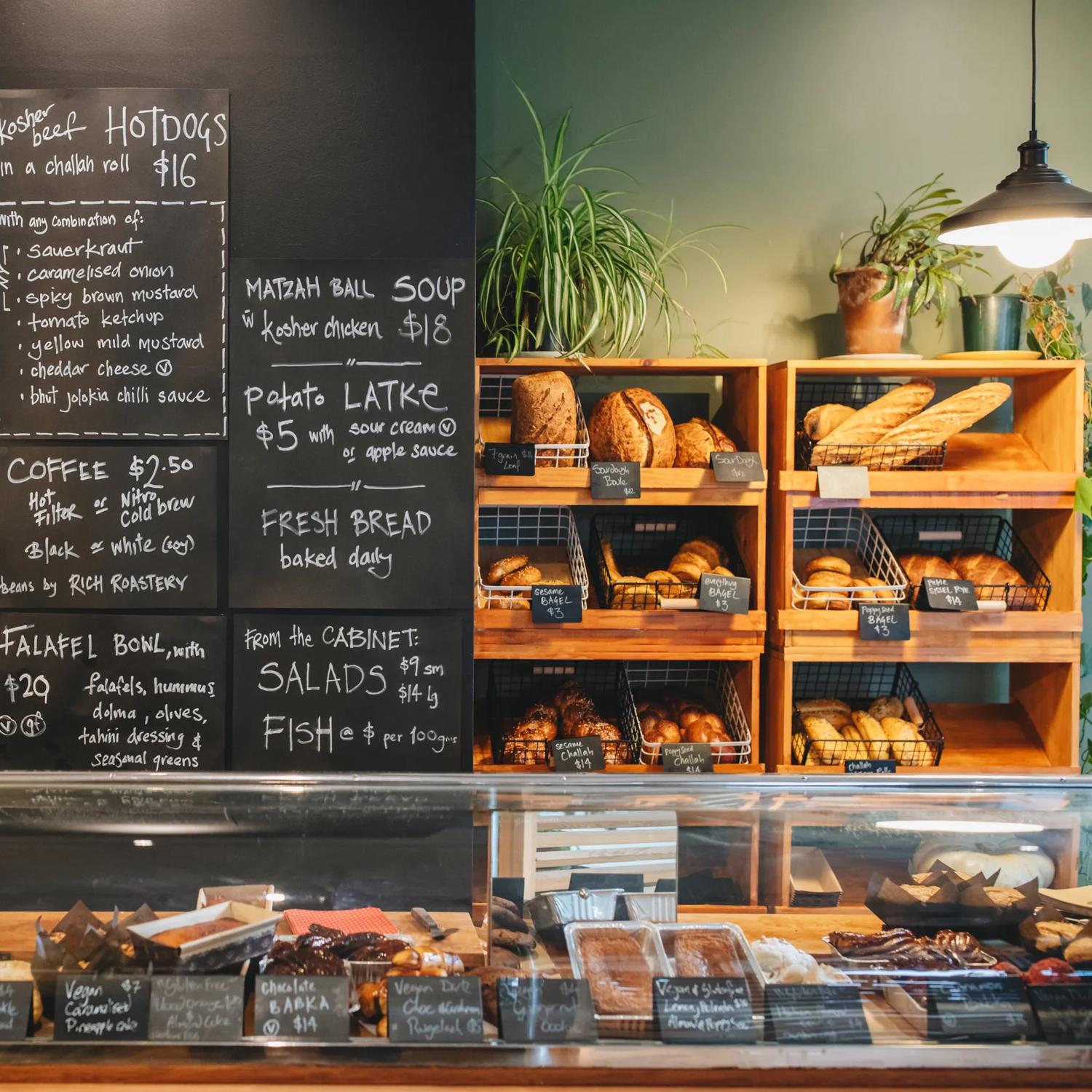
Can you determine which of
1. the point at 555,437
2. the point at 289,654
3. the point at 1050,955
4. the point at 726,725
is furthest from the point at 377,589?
the point at 1050,955

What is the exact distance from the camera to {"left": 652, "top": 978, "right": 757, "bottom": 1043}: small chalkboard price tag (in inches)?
42.9

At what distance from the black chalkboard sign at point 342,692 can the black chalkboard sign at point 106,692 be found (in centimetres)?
9

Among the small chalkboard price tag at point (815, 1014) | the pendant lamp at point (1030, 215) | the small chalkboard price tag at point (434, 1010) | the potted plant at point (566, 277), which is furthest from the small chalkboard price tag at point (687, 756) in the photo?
the small chalkboard price tag at point (434, 1010)

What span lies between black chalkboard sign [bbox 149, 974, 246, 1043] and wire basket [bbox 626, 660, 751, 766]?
1785 millimetres

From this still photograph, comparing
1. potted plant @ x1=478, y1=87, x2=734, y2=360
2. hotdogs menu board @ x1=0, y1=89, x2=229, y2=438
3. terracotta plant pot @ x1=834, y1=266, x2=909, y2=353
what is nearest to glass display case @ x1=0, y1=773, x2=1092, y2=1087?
hotdogs menu board @ x1=0, y1=89, x2=229, y2=438

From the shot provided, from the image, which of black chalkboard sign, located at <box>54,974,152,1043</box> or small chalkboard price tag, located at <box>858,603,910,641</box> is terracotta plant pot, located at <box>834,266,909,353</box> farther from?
black chalkboard sign, located at <box>54,974,152,1043</box>

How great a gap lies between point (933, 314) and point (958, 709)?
1.24m

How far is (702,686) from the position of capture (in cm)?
317

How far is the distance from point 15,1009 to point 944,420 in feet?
8.23

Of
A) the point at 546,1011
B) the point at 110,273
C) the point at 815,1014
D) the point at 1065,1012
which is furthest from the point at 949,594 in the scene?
the point at 110,273

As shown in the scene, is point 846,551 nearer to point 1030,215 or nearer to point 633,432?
point 633,432

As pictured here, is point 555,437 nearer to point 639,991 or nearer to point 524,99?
point 524,99

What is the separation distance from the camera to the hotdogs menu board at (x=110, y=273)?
7.98 ft

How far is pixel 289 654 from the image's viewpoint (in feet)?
8.10
